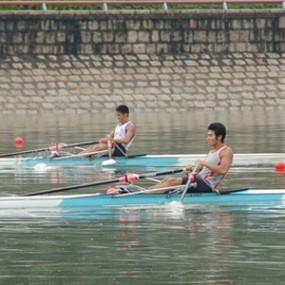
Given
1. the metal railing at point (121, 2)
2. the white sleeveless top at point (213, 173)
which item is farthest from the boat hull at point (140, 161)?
the metal railing at point (121, 2)

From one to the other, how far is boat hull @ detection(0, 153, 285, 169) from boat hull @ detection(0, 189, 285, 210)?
6.53 m

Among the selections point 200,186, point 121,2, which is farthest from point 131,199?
point 121,2

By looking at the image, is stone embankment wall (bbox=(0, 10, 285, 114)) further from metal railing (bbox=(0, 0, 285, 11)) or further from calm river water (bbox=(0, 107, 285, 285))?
calm river water (bbox=(0, 107, 285, 285))

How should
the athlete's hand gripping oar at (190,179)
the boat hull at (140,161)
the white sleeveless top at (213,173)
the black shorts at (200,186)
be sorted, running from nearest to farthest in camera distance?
1. the athlete's hand gripping oar at (190,179)
2. the black shorts at (200,186)
3. the white sleeveless top at (213,173)
4. the boat hull at (140,161)

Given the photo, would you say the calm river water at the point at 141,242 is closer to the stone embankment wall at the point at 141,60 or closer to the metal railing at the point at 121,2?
the metal railing at the point at 121,2

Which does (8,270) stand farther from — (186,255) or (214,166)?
(214,166)

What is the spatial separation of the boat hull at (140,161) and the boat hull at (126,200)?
6.53 metres

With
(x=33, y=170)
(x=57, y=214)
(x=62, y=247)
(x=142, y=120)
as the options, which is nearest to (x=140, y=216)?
(x=57, y=214)

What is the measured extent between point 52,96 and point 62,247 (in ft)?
93.7

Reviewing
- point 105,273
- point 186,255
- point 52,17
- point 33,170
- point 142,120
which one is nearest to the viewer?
point 105,273

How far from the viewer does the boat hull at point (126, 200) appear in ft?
62.0

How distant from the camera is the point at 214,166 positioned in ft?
63.1

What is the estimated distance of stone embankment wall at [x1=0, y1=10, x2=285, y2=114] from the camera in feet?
145

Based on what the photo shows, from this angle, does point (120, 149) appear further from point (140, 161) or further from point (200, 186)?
point (200, 186)
